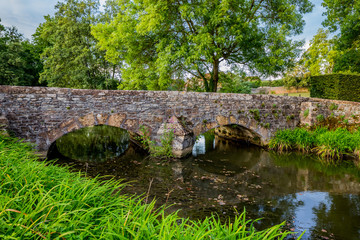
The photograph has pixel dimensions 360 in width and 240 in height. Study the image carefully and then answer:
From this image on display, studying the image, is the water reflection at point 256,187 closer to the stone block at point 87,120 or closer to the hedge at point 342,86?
the stone block at point 87,120

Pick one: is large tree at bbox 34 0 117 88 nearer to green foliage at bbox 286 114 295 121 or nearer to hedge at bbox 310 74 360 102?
green foliage at bbox 286 114 295 121

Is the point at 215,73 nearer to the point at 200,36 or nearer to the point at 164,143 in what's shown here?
the point at 200,36

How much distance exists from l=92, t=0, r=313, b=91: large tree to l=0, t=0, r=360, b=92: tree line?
5 cm

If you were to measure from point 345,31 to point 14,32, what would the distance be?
29936mm

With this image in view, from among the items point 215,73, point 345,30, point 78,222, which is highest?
point 345,30

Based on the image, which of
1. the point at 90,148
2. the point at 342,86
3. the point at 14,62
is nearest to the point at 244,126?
the point at 342,86

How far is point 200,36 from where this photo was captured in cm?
1010

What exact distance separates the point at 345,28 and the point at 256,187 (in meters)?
14.7

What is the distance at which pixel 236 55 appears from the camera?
1240 cm

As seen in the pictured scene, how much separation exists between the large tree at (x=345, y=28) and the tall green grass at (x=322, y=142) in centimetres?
868

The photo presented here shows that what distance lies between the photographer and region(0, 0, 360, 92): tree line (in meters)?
10.4

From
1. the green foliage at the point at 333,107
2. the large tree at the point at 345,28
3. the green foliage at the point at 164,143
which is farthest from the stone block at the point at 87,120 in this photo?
the large tree at the point at 345,28

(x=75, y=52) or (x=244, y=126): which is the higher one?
(x=75, y=52)

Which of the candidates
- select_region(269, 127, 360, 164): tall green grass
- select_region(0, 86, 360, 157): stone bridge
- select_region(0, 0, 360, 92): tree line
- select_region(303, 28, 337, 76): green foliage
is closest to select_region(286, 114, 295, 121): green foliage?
select_region(0, 86, 360, 157): stone bridge
